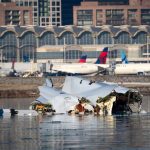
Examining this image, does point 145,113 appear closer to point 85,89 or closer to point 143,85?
point 85,89

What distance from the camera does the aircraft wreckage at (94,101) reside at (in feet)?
218

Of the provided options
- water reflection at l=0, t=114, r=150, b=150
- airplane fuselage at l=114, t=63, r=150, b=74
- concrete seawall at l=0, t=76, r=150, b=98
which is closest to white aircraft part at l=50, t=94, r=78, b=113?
water reflection at l=0, t=114, r=150, b=150

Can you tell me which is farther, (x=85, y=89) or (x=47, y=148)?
(x=85, y=89)

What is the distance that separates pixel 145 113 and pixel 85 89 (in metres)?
4.55

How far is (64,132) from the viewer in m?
52.5

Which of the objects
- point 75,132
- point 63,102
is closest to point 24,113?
point 63,102

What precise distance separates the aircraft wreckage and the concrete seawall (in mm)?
34059

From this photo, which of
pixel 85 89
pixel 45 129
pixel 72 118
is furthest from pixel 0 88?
pixel 45 129

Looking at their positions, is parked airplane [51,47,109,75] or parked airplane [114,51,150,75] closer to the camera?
parked airplane [114,51,150,75]

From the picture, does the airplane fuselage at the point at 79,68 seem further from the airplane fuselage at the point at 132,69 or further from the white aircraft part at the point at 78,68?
the airplane fuselage at the point at 132,69

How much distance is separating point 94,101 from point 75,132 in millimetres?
14668

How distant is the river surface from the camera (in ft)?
150

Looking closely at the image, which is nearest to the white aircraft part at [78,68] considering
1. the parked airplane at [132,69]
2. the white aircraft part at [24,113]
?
the parked airplane at [132,69]

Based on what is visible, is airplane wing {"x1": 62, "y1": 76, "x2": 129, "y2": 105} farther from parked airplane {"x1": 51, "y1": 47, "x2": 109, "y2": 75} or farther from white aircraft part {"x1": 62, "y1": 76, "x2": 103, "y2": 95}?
parked airplane {"x1": 51, "y1": 47, "x2": 109, "y2": 75}
